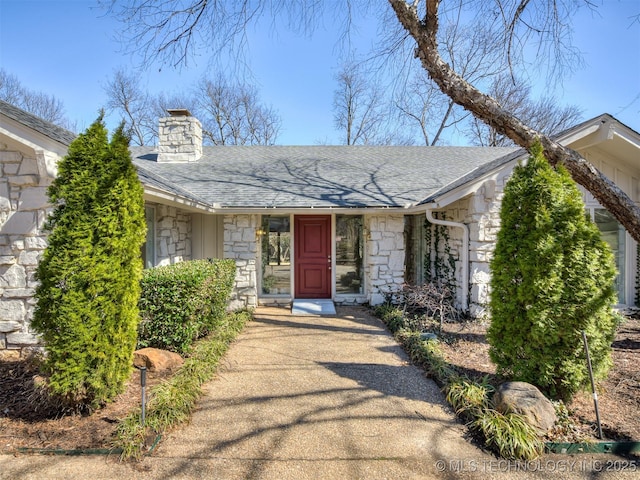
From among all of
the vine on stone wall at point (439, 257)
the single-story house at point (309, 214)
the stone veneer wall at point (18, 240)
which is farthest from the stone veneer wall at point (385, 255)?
the stone veneer wall at point (18, 240)

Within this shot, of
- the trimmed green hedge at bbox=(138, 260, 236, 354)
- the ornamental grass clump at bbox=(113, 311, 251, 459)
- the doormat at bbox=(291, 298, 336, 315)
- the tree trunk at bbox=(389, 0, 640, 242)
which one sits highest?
the tree trunk at bbox=(389, 0, 640, 242)

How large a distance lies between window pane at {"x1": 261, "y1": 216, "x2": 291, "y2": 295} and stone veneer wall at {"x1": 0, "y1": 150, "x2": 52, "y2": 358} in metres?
4.59

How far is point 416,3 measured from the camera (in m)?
5.14

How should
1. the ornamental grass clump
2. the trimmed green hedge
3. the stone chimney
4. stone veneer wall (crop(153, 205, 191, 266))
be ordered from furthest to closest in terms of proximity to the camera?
the stone chimney
stone veneer wall (crop(153, 205, 191, 266))
the trimmed green hedge
the ornamental grass clump

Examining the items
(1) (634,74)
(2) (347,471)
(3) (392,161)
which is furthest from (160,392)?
(3) (392,161)

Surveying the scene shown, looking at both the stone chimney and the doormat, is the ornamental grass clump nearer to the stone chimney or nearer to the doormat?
the doormat

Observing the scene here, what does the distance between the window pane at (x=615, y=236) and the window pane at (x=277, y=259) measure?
6.90 meters

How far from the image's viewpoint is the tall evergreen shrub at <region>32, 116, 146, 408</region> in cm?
318

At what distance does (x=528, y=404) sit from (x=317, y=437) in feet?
6.50

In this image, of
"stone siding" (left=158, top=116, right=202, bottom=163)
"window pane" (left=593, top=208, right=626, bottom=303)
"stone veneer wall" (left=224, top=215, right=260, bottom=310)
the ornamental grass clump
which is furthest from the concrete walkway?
"stone siding" (left=158, top=116, right=202, bottom=163)

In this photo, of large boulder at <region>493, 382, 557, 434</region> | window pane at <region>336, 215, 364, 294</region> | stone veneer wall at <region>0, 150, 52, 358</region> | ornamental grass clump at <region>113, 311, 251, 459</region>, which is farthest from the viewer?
window pane at <region>336, 215, 364, 294</region>

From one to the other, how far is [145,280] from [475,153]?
10667mm

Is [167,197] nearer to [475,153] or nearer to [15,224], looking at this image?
[15,224]

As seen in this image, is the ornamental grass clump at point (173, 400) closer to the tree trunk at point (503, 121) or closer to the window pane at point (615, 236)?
the tree trunk at point (503, 121)
